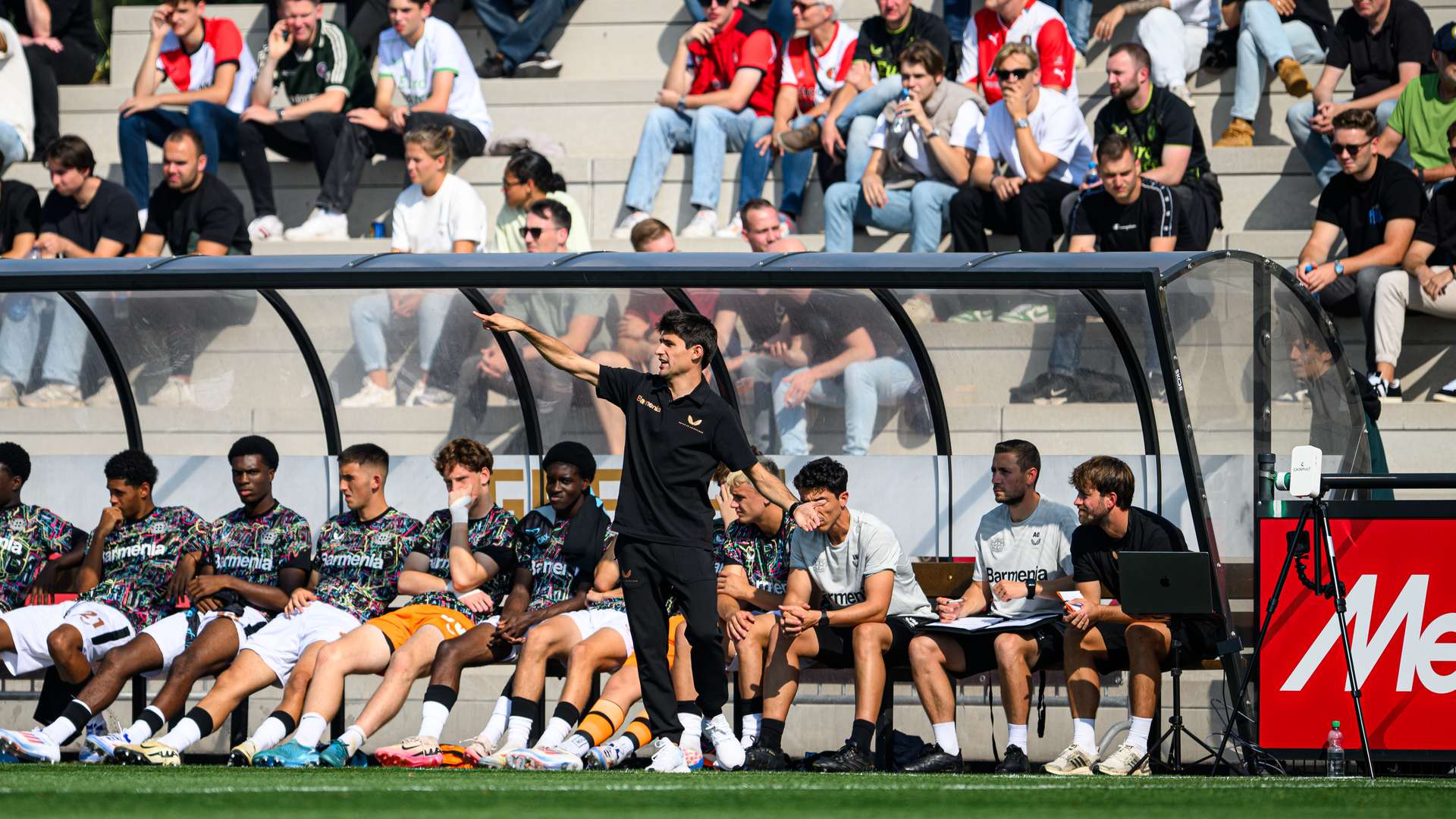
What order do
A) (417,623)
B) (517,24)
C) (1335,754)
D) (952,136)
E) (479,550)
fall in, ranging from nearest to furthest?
(1335,754) < (417,623) < (479,550) < (952,136) < (517,24)

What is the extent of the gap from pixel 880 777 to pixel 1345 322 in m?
5.13

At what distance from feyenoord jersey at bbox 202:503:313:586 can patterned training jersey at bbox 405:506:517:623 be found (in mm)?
554

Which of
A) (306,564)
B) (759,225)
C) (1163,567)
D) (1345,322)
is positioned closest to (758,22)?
(759,225)

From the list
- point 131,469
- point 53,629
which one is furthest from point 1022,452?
point 53,629

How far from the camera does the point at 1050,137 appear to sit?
10766mm

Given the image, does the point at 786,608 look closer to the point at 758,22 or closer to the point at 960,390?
the point at 960,390

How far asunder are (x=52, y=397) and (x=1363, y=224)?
22.6 feet

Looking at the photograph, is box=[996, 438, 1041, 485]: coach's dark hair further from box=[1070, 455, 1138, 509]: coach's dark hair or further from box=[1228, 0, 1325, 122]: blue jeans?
box=[1228, 0, 1325, 122]: blue jeans

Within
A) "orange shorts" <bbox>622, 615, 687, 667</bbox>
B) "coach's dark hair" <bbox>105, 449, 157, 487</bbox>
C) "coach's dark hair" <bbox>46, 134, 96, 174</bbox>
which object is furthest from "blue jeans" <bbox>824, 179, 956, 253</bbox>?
"coach's dark hair" <bbox>46, 134, 96, 174</bbox>

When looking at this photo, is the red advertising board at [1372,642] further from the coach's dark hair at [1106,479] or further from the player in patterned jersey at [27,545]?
the player in patterned jersey at [27,545]

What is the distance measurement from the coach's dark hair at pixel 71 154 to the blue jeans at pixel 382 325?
3.72m

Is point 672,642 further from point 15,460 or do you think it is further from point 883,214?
point 883,214

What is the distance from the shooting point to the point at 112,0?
49.4ft

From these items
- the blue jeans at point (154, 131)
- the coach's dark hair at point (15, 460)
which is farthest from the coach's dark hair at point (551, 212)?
the blue jeans at point (154, 131)
